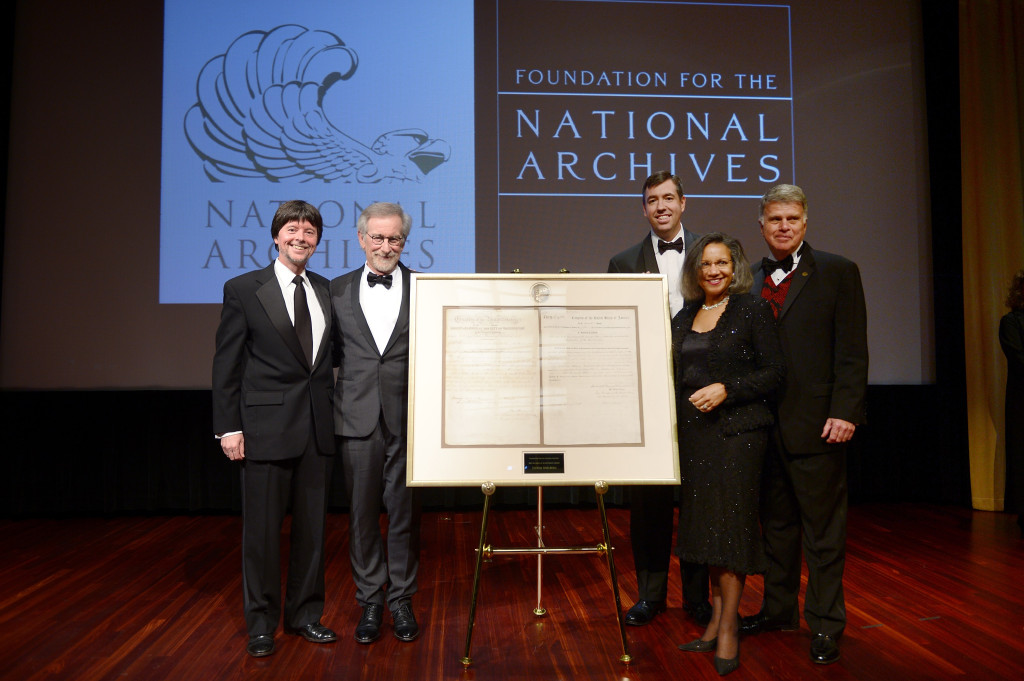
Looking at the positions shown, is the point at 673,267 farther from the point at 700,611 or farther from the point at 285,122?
the point at 285,122

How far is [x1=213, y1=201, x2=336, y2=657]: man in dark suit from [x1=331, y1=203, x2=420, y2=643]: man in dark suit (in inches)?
4.3

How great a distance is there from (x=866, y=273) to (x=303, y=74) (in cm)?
436

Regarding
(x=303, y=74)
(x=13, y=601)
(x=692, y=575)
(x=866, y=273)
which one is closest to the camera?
(x=692, y=575)

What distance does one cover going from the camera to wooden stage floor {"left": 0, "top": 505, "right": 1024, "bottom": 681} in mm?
2484

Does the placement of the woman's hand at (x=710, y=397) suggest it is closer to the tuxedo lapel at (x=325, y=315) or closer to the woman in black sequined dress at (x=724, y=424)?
the woman in black sequined dress at (x=724, y=424)

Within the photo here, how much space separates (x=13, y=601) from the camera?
3266mm

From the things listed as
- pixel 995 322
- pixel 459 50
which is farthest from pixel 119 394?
pixel 995 322

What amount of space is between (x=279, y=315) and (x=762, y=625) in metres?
2.30

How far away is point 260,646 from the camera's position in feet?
8.57

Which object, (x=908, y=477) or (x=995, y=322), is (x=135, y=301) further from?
(x=995, y=322)

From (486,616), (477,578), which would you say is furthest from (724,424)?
(486,616)

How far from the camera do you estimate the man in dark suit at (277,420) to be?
8.70ft

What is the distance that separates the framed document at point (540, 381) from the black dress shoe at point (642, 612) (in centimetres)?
78

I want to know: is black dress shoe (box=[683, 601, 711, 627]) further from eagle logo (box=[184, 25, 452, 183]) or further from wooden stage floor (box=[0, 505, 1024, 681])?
eagle logo (box=[184, 25, 452, 183])
